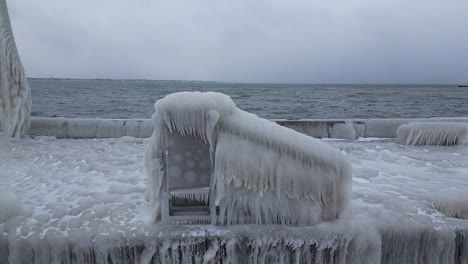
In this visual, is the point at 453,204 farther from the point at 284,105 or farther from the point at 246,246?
the point at 284,105

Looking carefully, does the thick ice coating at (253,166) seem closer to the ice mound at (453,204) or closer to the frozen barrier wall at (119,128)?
the ice mound at (453,204)

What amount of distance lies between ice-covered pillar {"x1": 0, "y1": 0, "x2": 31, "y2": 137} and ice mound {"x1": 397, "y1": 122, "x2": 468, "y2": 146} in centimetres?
1014

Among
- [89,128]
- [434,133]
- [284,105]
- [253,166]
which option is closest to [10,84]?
[89,128]

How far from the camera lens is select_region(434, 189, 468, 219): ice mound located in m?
4.41

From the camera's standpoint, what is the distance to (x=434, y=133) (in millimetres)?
9453

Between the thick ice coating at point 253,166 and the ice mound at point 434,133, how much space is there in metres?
6.28

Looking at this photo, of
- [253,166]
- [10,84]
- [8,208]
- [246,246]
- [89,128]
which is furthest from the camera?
[89,128]

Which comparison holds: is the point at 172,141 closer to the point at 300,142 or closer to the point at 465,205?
the point at 300,142

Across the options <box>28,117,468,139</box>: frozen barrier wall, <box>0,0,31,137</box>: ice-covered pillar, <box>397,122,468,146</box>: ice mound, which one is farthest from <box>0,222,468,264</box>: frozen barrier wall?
<box>0,0,31,137</box>: ice-covered pillar

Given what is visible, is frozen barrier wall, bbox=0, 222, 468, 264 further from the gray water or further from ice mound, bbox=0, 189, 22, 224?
the gray water

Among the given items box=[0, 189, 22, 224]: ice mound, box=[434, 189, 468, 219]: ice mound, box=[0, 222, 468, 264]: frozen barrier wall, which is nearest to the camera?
box=[0, 222, 468, 264]: frozen barrier wall

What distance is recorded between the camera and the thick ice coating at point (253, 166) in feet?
13.2

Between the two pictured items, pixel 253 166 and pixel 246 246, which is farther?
pixel 253 166

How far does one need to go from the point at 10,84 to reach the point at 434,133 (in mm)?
11226
